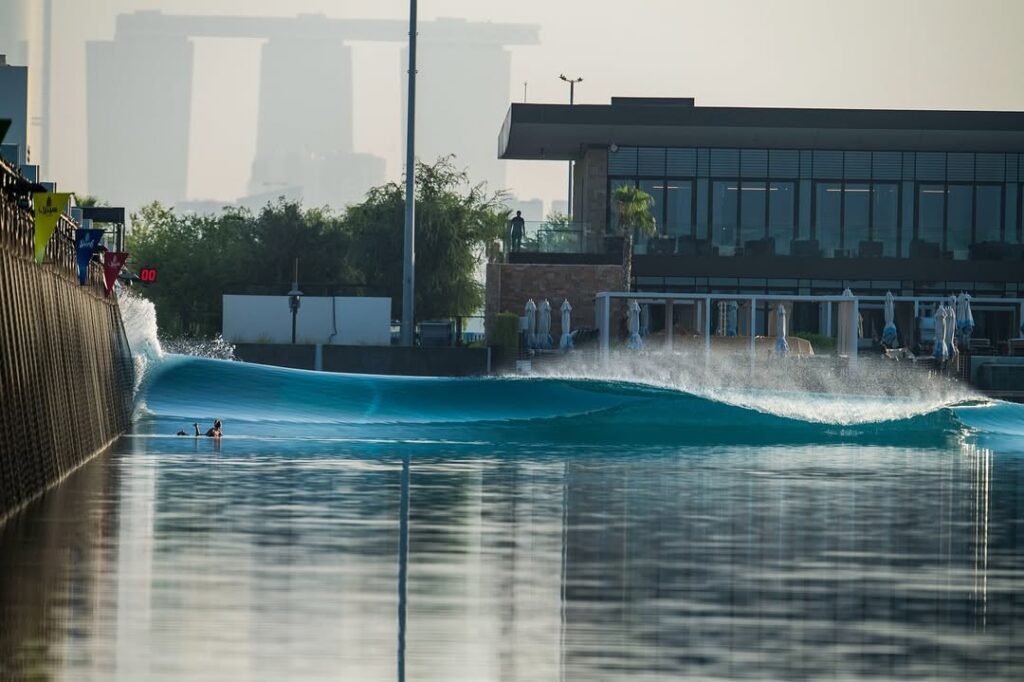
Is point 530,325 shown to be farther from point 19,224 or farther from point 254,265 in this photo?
point 19,224

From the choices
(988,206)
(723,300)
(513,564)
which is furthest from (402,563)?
(988,206)

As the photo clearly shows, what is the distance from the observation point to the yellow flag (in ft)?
59.9

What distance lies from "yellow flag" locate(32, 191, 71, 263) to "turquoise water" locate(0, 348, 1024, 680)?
8.03ft

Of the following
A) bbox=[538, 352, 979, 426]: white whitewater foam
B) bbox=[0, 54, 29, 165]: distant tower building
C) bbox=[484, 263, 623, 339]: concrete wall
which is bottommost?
bbox=[538, 352, 979, 426]: white whitewater foam

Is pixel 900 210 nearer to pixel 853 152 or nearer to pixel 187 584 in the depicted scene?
pixel 853 152

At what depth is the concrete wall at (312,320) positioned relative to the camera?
5594 centimetres

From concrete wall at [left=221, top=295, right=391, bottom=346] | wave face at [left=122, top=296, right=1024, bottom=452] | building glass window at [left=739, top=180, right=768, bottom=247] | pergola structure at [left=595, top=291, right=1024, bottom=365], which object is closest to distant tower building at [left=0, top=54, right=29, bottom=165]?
wave face at [left=122, top=296, right=1024, bottom=452]

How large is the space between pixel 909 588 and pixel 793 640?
8.25ft

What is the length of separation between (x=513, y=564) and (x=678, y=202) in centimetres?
4979

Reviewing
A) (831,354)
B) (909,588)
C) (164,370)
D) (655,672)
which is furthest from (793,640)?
(831,354)

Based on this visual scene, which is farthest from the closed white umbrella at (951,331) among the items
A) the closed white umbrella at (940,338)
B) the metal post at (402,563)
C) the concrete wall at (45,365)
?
the metal post at (402,563)

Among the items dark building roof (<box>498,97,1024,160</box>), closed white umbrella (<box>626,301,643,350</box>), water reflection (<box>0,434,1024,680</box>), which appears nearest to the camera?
water reflection (<box>0,434,1024,680</box>)

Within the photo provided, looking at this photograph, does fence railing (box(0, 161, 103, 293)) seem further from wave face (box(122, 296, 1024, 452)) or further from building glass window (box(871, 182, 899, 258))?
building glass window (box(871, 182, 899, 258))

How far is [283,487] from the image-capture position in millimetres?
20031
